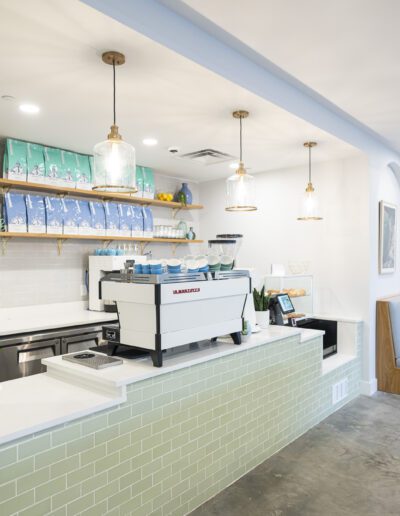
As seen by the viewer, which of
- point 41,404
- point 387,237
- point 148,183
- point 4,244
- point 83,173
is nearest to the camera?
point 41,404

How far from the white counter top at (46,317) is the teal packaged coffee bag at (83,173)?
1.21 meters

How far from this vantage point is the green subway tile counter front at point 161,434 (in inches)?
64.2

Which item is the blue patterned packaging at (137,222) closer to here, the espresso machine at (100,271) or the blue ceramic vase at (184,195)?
the espresso machine at (100,271)

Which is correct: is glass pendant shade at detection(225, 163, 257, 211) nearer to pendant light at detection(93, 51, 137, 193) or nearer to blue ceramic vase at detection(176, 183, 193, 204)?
pendant light at detection(93, 51, 137, 193)

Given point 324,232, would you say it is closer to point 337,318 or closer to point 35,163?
point 337,318

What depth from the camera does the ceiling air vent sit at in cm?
417

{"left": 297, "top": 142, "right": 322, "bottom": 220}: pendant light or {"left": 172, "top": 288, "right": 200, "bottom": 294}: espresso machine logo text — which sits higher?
{"left": 297, "top": 142, "right": 322, "bottom": 220}: pendant light

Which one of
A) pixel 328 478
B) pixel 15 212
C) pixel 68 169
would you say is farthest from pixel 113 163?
pixel 328 478

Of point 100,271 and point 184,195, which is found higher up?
point 184,195

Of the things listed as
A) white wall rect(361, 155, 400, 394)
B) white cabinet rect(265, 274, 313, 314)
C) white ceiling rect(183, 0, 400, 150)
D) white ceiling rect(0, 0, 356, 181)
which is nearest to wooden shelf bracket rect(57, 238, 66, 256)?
white ceiling rect(0, 0, 356, 181)

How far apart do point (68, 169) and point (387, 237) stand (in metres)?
3.51

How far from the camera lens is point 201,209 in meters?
5.82

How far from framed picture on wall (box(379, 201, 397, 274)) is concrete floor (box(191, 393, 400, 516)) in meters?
1.76

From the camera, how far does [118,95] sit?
2.75 meters
